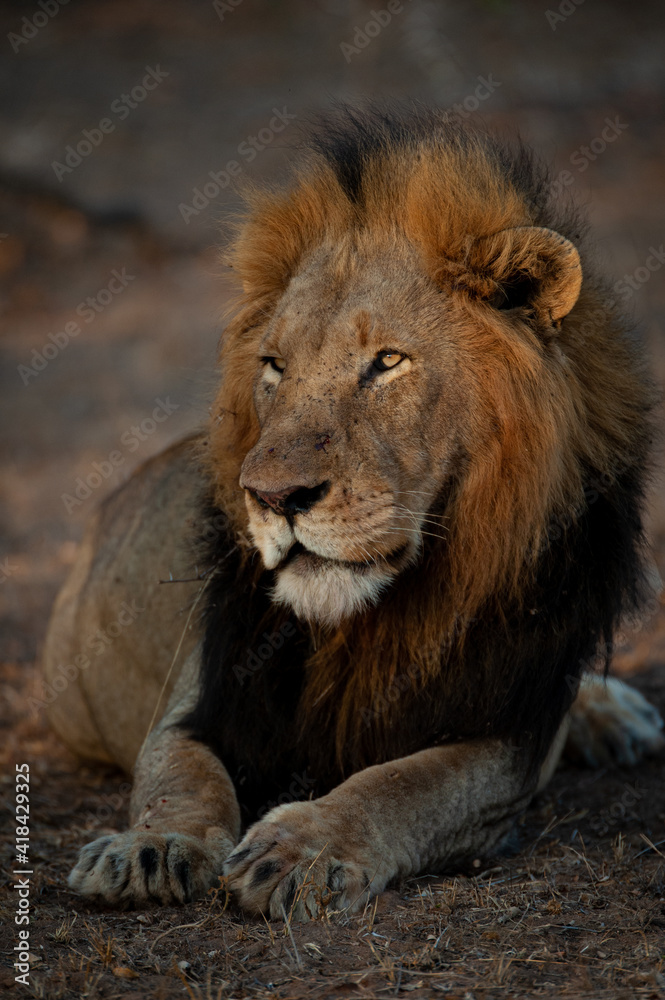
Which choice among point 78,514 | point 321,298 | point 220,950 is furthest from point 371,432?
point 78,514

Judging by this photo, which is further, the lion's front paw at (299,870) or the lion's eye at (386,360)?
the lion's eye at (386,360)

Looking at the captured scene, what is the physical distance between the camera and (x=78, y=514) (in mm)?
9484

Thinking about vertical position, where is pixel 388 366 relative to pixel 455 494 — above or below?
above

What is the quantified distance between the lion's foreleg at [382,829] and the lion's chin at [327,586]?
1.86 ft

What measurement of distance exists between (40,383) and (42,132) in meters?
4.98

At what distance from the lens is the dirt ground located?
109 inches

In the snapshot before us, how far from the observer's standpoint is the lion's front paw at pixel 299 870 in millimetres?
2959

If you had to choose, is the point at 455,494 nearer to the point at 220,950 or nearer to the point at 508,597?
the point at 508,597
